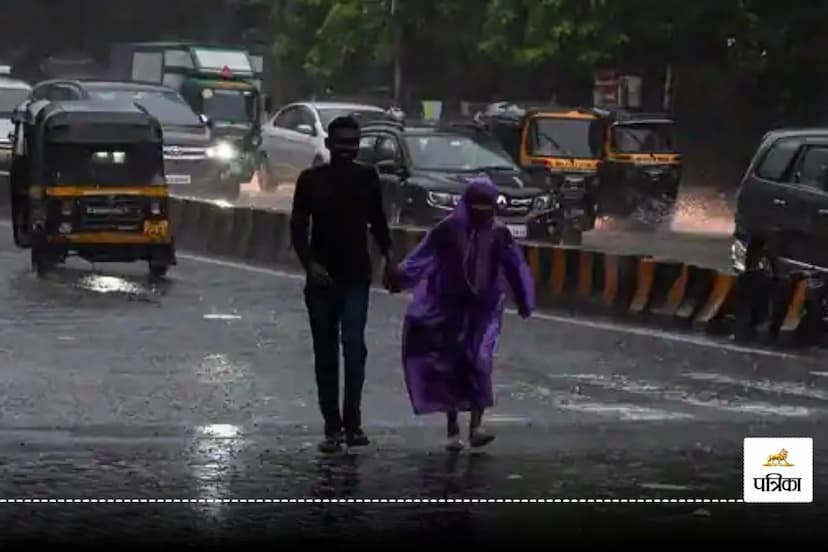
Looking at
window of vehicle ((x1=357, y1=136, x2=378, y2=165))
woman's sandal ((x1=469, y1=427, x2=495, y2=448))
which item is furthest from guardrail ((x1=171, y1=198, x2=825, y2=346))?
woman's sandal ((x1=469, y1=427, x2=495, y2=448))

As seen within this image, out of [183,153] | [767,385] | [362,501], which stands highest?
[362,501]

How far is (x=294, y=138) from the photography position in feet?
125

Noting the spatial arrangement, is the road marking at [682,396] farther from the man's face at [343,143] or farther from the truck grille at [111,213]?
the truck grille at [111,213]

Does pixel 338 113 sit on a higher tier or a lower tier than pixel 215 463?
lower

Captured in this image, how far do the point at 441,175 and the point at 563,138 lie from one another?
7.99 meters

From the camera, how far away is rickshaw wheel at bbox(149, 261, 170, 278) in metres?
25.5

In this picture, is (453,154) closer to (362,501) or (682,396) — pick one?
(682,396)

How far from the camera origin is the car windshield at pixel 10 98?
42.1 m

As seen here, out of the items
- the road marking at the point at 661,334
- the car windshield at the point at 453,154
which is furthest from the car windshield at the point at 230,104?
the road marking at the point at 661,334

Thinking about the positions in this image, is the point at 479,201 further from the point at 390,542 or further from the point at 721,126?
the point at 721,126

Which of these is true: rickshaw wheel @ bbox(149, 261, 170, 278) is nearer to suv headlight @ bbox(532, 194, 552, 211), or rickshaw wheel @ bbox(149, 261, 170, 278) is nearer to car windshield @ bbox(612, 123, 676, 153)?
suv headlight @ bbox(532, 194, 552, 211)

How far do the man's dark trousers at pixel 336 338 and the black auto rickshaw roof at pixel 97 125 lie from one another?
1340cm

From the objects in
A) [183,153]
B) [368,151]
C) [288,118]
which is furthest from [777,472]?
[288,118]

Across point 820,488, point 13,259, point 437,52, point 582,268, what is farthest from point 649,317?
point 437,52
